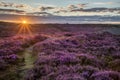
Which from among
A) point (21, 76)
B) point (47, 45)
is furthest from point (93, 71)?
point (47, 45)

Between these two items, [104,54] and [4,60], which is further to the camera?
[104,54]

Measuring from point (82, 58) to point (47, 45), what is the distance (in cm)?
815

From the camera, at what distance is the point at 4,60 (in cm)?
2134

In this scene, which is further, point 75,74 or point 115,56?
point 115,56

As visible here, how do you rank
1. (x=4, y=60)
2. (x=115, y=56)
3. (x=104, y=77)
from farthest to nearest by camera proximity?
(x=115, y=56) → (x=4, y=60) → (x=104, y=77)

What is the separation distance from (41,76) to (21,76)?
154 centimetres

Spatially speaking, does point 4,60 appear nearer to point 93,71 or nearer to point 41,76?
point 41,76

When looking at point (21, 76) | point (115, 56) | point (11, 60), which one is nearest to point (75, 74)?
point (21, 76)

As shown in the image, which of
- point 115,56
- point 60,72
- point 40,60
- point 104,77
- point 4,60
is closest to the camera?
point 104,77

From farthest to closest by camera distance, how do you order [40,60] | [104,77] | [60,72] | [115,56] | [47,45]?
[47,45] → [115,56] → [40,60] → [60,72] → [104,77]

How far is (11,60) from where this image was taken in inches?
846

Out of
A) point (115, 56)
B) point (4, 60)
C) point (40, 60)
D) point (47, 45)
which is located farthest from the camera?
point (47, 45)

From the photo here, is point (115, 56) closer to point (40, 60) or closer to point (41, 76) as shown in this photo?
point (40, 60)

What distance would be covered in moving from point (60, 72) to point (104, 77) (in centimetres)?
276
